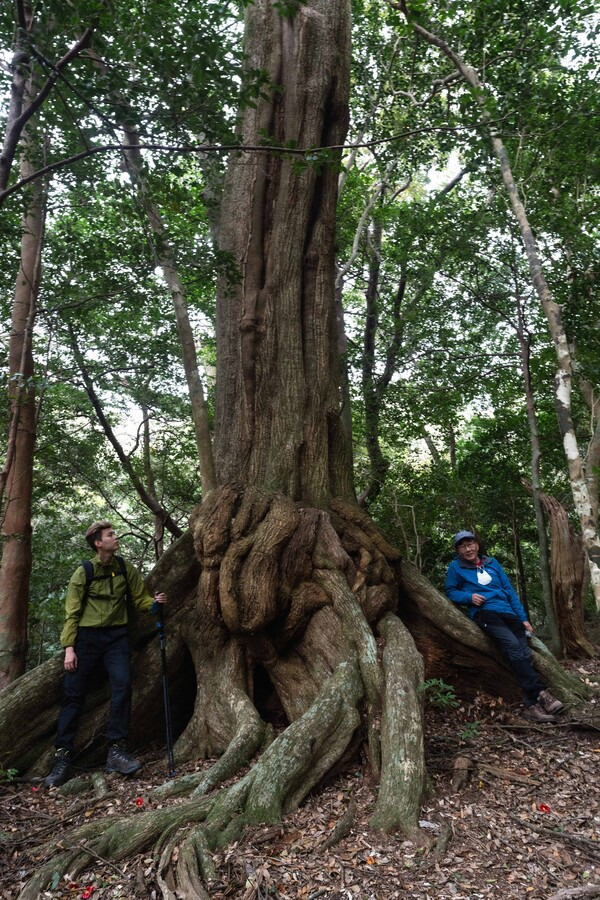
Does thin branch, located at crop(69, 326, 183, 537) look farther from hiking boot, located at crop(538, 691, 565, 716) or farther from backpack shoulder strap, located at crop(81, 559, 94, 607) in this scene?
hiking boot, located at crop(538, 691, 565, 716)

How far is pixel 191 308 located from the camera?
13.4m

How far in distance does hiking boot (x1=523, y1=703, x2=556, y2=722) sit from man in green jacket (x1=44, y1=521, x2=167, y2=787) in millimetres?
3027

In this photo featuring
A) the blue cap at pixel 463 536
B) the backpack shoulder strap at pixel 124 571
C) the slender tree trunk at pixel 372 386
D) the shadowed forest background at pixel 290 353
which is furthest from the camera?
the slender tree trunk at pixel 372 386

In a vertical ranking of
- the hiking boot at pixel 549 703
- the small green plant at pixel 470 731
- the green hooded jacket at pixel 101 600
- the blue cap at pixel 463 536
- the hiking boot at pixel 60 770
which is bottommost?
the hiking boot at pixel 60 770

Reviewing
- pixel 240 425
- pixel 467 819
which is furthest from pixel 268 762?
pixel 240 425

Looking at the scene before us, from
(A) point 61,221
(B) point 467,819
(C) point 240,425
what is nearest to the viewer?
(B) point 467,819

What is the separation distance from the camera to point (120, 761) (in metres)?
4.29

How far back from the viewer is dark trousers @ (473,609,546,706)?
4.71 meters

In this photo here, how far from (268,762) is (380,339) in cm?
1082

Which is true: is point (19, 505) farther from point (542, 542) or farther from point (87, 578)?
point (542, 542)

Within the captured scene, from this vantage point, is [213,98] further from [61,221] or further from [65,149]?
[61,221]

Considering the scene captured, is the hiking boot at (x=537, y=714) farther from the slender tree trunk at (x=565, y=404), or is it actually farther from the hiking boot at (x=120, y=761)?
the hiking boot at (x=120, y=761)

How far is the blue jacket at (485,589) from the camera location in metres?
4.96

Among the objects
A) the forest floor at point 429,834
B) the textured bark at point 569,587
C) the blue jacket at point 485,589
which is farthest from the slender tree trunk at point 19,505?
the textured bark at point 569,587
